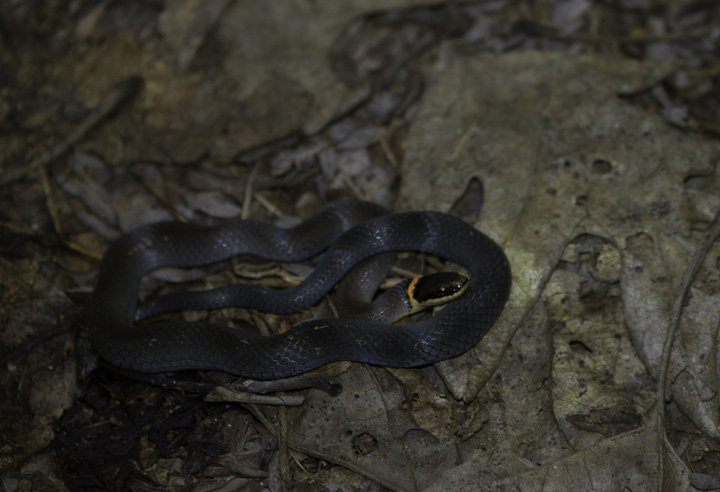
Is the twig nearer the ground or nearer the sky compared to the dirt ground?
nearer the ground

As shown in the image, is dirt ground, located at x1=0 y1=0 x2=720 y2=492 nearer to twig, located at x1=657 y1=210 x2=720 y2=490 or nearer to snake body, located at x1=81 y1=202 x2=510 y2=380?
twig, located at x1=657 y1=210 x2=720 y2=490

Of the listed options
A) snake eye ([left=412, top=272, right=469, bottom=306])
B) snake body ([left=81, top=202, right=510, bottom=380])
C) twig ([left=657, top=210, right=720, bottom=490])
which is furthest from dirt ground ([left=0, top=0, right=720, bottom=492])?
snake eye ([left=412, top=272, right=469, bottom=306])

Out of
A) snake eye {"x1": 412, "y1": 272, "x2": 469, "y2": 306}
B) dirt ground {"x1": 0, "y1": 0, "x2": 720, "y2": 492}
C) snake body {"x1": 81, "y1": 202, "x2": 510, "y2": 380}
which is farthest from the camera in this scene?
snake eye {"x1": 412, "y1": 272, "x2": 469, "y2": 306}

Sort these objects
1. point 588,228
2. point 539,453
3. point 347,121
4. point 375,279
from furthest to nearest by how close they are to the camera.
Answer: point 347,121 → point 375,279 → point 588,228 → point 539,453

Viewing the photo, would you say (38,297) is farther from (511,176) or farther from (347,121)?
(511,176)

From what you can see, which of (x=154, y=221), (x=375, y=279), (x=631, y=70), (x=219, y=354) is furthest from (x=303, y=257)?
(x=631, y=70)

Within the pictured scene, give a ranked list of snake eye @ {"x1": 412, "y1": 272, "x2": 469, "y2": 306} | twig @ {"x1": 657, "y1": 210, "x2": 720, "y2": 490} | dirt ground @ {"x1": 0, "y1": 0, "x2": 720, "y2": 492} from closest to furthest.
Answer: twig @ {"x1": 657, "y1": 210, "x2": 720, "y2": 490} < dirt ground @ {"x1": 0, "y1": 0, "x2": 720, "y2": 492} < snake eye @ {"x1": 412, "y1": 272, "x2": 469, "y2": 306}

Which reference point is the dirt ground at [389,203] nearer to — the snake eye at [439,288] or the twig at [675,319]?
the twig at [675,319]
